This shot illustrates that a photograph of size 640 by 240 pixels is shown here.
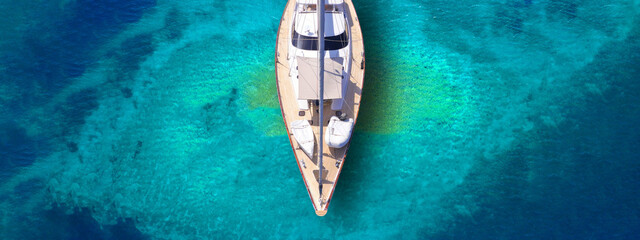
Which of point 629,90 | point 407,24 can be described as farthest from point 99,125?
point 629,90

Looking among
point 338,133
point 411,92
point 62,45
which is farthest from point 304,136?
point 62,45

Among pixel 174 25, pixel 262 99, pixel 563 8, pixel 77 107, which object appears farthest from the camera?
pixel 174 25

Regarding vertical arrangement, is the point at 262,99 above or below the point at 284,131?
above

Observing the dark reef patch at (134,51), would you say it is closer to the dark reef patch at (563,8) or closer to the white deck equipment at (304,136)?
the white deck equipment at (304,136)

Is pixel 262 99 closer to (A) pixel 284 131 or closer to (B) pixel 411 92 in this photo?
(A) pixel 284 131

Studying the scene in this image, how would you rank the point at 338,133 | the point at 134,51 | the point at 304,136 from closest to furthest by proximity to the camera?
the point at 338,133 < the point at 304,136 < the point at 134,51

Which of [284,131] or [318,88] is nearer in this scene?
[318,88]

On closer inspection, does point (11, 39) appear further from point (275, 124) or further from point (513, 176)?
point (513, 176)

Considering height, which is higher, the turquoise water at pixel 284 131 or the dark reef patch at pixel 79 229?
the turquoise water at pixel 284 131

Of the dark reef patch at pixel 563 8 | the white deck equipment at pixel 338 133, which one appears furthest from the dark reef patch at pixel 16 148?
the dark reef patch at pixel 563 8
